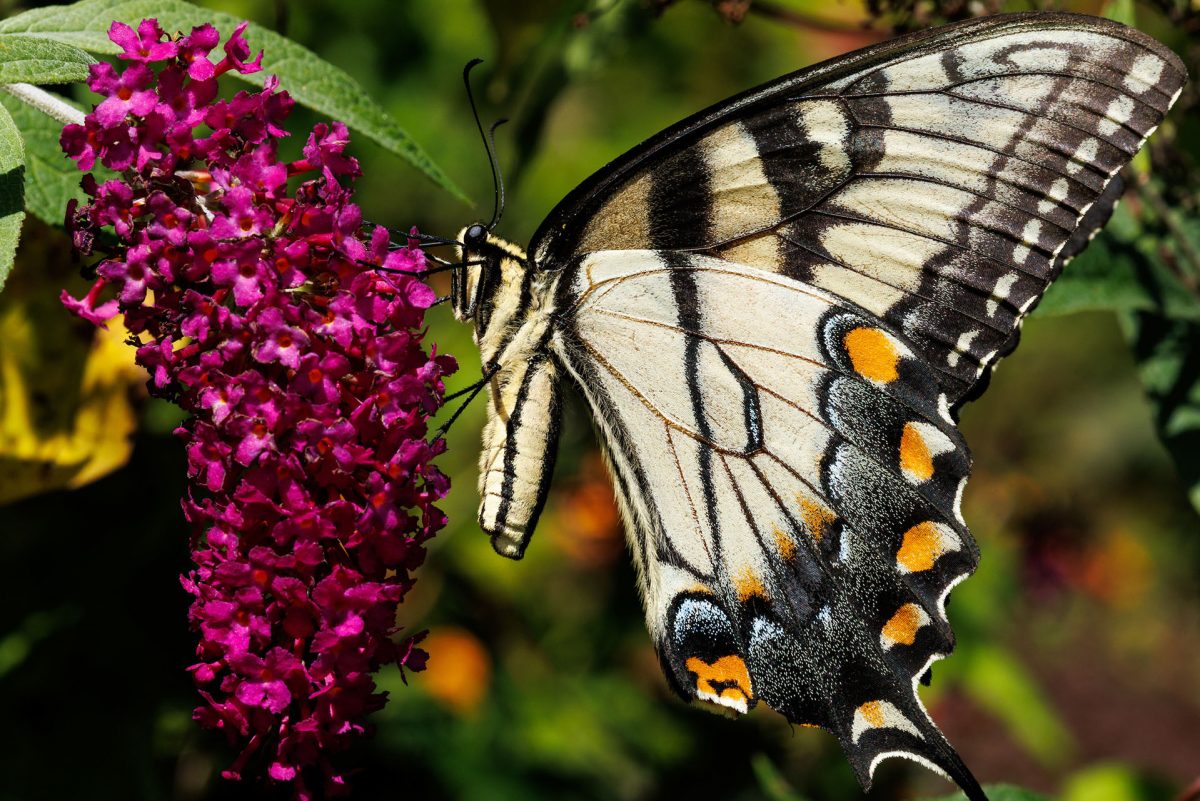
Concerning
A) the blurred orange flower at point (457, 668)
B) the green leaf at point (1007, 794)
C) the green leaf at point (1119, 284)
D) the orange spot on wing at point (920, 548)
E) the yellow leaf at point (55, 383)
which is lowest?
the blurred orange flower at point (457, 668)

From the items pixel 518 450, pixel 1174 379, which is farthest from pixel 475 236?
pixel 1174 379

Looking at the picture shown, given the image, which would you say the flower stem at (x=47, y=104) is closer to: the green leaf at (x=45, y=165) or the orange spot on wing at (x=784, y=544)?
the green leaf at (x=45, y=165)

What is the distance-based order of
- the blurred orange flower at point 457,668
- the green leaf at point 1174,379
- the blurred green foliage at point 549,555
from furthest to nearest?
1. the blurred orange flower at point 457,668
2. the blurred green foliage at point 549,555
3. the green leaf at point 1174,379

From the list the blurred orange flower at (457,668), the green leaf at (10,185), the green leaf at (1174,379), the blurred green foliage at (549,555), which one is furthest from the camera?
the blurred orange flower at (457,668)

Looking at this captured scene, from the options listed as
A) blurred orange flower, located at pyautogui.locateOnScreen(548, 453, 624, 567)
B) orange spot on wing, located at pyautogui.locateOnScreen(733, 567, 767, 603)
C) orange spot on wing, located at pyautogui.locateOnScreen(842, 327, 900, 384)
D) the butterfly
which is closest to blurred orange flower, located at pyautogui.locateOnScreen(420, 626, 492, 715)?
blurred orange flower, located at pyautogui.locateOnScreen(548, 453, 624, 567)

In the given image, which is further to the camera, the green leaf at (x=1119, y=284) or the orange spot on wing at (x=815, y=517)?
the green leaf at (x=1119, y=284)

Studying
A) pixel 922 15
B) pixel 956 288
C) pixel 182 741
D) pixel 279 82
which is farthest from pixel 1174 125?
pixel 182 741

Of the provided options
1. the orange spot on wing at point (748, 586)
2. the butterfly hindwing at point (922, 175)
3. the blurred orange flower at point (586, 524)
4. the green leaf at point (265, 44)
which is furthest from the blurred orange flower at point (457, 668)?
the green leaf at point (265, 44)

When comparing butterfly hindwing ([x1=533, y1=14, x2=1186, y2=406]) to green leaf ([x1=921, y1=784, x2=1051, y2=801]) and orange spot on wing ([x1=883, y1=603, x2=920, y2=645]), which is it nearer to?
orange spot on wing ([x1=883, y1=603, x2=920, y2=645])
